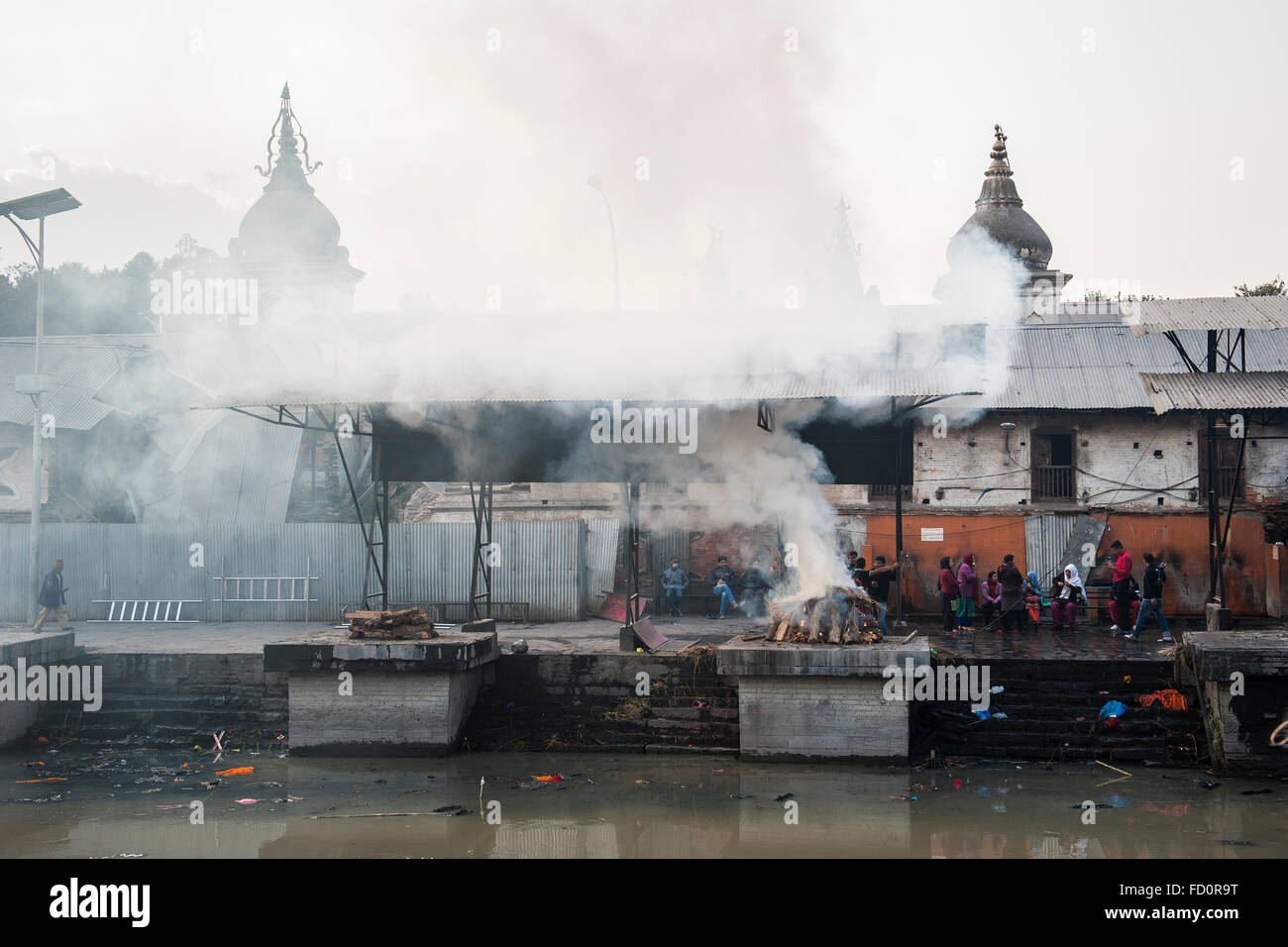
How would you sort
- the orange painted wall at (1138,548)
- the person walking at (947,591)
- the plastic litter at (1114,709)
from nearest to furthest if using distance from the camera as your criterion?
the plastic litter at (1114,709) → the person walking at (947,591) → the orange painted wall at (1138,548)

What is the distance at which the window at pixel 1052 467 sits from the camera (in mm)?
23328

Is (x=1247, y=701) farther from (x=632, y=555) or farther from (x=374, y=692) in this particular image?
(x=374, y=692)

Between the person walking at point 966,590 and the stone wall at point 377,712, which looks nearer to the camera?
the stone wall at point 377,712

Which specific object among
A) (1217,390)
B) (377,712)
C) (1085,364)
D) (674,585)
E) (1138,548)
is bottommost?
(377,712)

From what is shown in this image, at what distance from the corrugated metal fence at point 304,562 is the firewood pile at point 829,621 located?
8554 millimetres

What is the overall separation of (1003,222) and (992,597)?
1572cm

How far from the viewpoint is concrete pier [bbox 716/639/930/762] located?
13094 millimetres

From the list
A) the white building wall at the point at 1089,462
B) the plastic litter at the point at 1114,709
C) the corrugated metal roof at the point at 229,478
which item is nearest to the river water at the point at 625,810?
the plastic litter at the point at 1114,709

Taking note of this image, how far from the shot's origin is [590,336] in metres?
17.4

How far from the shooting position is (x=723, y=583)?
22.1 metres

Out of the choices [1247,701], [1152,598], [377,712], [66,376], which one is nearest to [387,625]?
[377,712]

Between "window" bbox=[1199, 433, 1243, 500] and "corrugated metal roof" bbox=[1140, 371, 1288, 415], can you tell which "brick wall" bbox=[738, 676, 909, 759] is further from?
"window" bbox=[1199, 433, 1243, 500]

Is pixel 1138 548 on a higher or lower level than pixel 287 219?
lower

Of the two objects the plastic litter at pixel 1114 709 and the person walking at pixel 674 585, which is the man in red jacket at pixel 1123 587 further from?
the person walking at pixel 674 585
